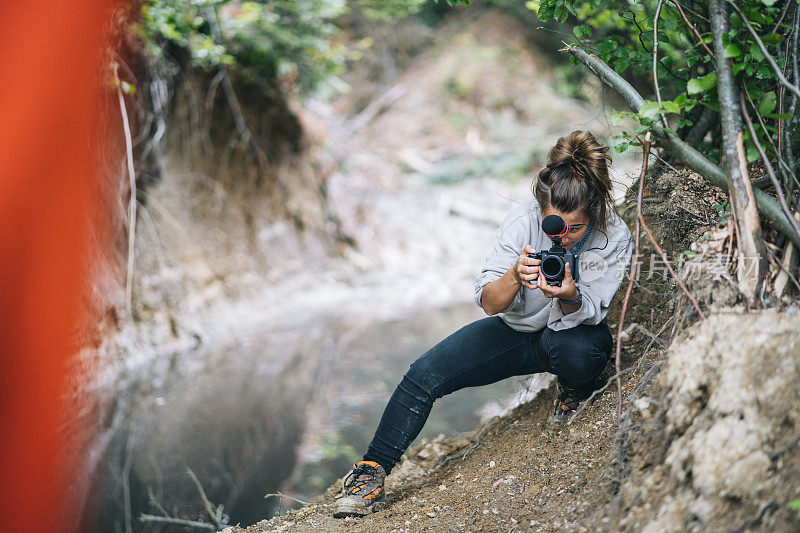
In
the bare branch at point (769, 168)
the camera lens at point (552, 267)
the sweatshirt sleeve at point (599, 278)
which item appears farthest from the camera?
the sweatshirt sleeve at point (599, 278)

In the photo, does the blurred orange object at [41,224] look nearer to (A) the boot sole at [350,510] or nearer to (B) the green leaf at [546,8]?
(A) the boot sole at [350,510]

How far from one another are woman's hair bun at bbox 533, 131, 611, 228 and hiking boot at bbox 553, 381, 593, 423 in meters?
0.65

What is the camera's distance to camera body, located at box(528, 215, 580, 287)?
1.80m

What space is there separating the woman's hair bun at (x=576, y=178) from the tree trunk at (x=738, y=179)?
0.38 metres

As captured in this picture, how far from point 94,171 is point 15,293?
1.34 m

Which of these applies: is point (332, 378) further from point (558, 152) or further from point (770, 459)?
point (770, 459)

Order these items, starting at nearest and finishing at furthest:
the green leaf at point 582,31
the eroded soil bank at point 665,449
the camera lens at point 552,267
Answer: the eroded soil bank at point 665,449, the camera lens at point 552,267, the green leaf at point 582,31

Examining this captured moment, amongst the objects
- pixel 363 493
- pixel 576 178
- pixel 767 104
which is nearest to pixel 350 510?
pixel 363 493

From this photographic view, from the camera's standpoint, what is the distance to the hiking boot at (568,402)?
2178 millimetres

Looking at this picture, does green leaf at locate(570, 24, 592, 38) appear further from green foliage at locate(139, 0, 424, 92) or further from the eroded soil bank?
green foliage at locate(139, 0, 424, 92)

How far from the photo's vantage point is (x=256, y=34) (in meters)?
6.18

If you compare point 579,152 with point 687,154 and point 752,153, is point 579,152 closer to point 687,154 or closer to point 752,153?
point 687,154

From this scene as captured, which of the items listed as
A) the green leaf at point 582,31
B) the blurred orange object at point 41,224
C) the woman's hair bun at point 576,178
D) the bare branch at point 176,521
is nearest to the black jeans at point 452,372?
the woman's hair bun at point 576,178

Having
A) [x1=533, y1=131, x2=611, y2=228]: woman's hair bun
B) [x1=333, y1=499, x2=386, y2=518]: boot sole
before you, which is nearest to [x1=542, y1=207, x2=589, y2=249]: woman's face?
[x1=533, y1=131, x2=611, y2=228]: woman's hair bun
